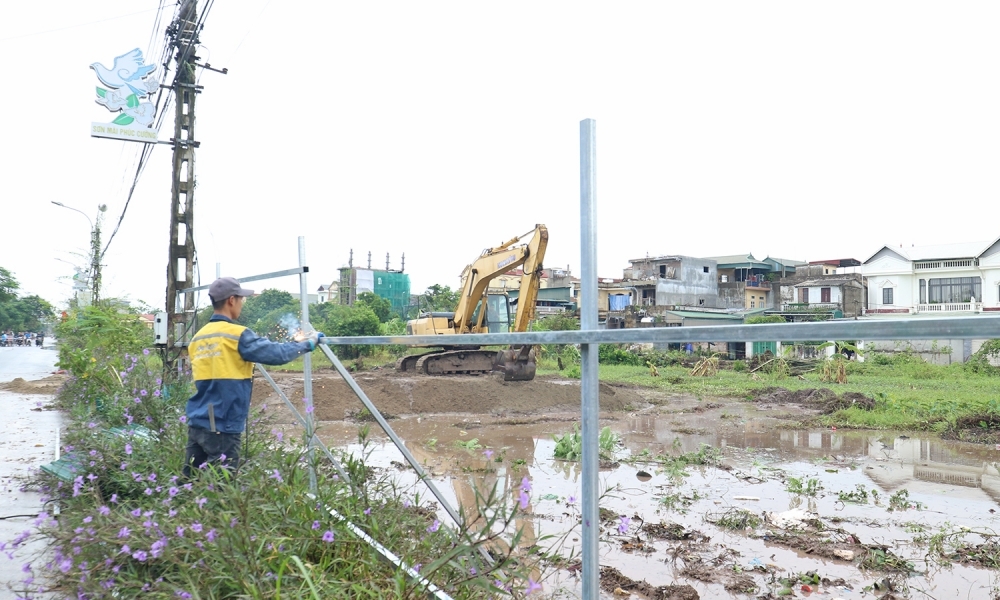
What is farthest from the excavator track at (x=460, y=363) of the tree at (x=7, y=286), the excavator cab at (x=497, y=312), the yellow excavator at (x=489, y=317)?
the tree at (x=7, y=286)

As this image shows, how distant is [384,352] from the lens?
89.6 ft

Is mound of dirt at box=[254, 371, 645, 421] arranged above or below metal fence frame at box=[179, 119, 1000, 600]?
below

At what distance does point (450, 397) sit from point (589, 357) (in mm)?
12663

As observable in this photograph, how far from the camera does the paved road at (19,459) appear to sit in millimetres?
3963

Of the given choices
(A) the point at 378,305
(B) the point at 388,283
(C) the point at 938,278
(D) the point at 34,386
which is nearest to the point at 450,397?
(D) the point at 34,386

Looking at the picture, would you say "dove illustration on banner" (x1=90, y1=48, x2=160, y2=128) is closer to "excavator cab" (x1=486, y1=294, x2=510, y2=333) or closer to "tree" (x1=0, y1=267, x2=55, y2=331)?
"excavator cab" (x1=486, y1=294, x2=510, y2=333)

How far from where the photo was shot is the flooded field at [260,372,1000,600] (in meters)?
4.41

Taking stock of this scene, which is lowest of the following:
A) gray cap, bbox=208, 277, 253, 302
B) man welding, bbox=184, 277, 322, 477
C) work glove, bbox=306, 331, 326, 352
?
man welding, bbox=184, 277, 322, 477

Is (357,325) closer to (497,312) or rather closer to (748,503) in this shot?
(497,312)

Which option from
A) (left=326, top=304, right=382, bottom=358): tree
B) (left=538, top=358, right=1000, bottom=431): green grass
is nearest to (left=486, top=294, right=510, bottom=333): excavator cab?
(left=538, top=358, right=1000, bottom=431): green grass

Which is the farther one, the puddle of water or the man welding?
the puddle of water

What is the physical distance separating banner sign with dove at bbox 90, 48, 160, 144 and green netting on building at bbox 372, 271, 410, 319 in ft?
132

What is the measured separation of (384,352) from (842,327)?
26.5m

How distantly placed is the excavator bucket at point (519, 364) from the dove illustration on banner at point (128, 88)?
9.58 meters
